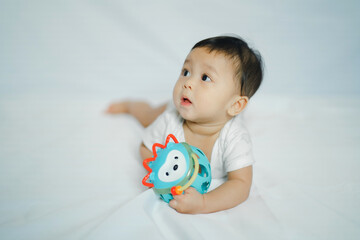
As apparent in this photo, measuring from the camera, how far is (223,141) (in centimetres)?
115

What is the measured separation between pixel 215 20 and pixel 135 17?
484 millimetres

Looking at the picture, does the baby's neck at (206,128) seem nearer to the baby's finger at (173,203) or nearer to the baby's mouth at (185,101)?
the baby's mouth at (185,101)

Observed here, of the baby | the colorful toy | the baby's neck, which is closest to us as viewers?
the colorful toy

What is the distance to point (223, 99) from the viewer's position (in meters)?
1.09

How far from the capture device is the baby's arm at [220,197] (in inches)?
36.7

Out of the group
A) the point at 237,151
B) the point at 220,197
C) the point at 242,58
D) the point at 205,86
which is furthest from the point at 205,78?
the point at 220,197

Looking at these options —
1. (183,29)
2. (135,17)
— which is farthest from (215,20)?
(135,17)

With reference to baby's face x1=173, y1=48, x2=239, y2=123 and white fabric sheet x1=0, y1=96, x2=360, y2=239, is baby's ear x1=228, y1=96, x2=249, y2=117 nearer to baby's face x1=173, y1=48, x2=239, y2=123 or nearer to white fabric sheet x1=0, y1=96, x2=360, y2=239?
baby's face x1=173, y1=48, x2=239, y2=123

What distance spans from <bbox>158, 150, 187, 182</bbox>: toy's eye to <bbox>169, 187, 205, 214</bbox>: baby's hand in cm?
5

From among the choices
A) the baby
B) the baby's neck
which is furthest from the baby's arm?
the baby's neck

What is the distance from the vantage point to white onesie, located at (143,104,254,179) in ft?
3.55

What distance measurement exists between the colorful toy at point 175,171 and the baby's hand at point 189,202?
2 cm

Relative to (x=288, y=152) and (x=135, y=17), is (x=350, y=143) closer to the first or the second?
(x=288, y=152)

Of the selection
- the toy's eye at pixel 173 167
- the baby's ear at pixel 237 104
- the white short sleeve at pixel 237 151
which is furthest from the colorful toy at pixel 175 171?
the baby's ear at pixel 237 104
